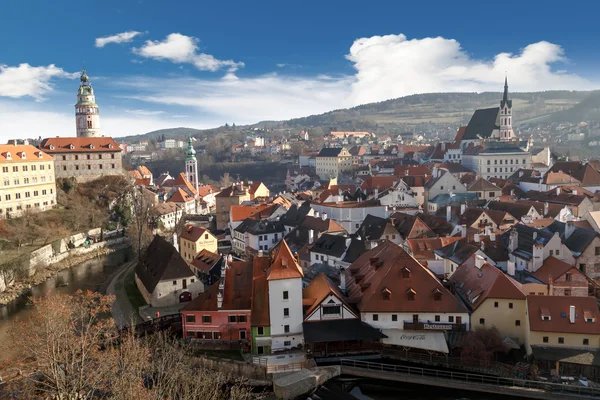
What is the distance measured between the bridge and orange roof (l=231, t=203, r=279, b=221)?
97.4ft

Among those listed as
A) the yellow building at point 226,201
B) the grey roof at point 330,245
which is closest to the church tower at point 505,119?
the yellow building at point 226,201

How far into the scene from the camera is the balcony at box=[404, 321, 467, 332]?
25.8m

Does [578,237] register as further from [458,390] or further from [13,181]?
[13,181]

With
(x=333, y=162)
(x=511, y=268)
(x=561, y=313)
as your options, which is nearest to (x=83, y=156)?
(x=333, y=162)

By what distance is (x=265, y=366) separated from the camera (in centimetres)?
2411

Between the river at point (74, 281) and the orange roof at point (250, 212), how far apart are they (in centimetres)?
1114

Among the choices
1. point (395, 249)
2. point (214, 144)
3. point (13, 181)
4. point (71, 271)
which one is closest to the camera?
point (395, 249)

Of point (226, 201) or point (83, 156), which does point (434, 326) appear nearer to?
point (226, 201)

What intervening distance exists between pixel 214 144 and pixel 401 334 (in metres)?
140

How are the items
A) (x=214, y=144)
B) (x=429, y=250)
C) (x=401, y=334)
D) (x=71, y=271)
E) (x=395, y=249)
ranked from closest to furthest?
(x=401, y=334) → (x=395, y=249) → (x=429, y=250) → (x=71, y=271) → (x=214, y=144)

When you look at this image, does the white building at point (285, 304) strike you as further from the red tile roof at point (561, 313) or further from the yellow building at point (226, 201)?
the yellow building at point (226, 201)

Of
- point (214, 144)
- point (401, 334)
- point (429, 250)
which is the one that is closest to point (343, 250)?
point (429, 250)

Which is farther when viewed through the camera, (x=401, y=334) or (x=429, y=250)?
(x=429, y=250)

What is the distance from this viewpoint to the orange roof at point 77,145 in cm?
6812
